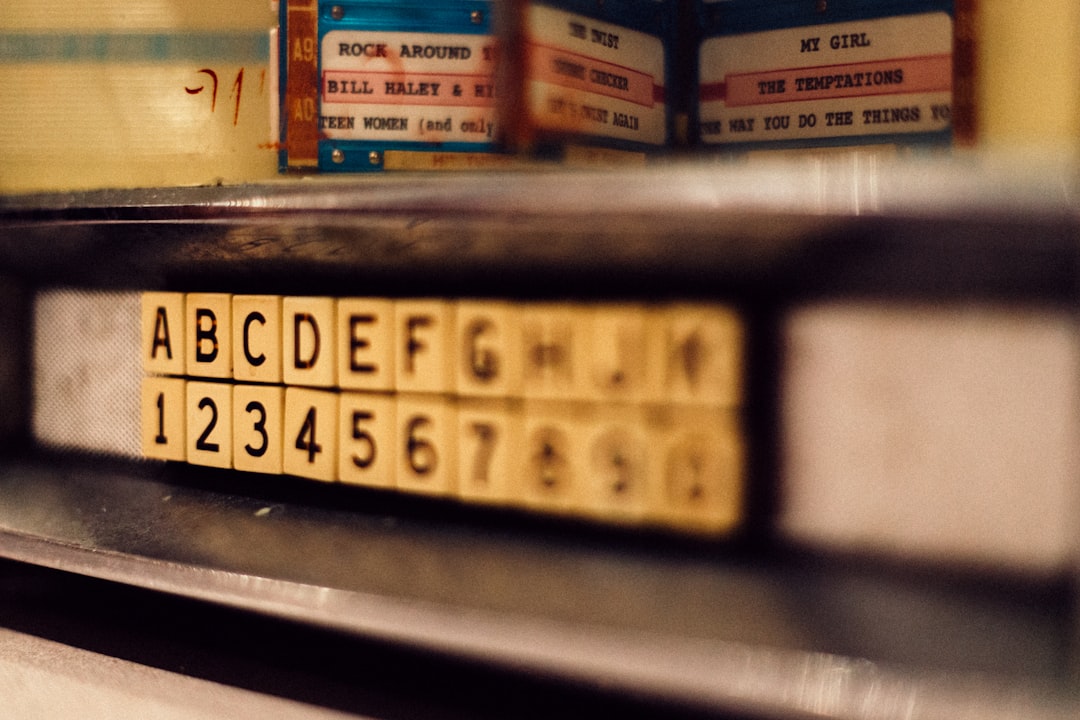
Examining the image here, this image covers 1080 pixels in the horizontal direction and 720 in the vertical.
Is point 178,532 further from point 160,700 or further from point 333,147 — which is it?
point 333,147

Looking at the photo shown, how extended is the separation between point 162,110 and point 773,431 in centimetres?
96

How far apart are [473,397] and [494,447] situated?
0.22 ft

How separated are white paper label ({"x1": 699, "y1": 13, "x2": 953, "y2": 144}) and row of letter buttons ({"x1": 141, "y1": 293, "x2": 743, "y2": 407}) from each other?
34 centimetres

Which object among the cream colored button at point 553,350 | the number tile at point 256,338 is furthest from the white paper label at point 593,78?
the number tile at point 256,338

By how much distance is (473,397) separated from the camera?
2.71ft

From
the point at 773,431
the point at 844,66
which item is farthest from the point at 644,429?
the point at 844,66

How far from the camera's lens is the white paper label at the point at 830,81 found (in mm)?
868

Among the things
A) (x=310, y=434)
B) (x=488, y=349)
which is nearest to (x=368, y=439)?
(x=310, y=434)

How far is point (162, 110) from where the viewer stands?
3.51ft

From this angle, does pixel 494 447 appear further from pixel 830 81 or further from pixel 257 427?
pixel 830 81

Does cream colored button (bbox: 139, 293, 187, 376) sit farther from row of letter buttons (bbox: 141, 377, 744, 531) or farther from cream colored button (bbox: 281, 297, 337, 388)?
cream colored button (bbox: 281, 297, 337, 388)

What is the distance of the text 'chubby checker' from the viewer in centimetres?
73

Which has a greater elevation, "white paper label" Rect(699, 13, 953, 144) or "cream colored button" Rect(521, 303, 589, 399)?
"white paper label" Rect(699, 13, 953, 144)

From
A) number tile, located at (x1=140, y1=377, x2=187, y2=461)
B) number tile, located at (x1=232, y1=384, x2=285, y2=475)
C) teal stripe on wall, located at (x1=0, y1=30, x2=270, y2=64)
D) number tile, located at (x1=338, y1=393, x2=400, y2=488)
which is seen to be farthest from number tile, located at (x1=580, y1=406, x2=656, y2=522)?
teal stripe on wall, located at (x1=0, y1=30, x2=270, y2=64)
